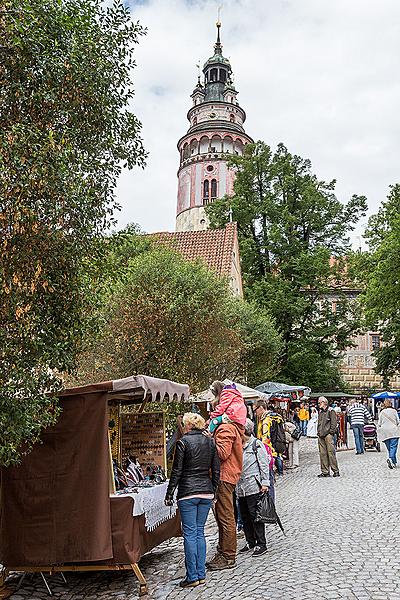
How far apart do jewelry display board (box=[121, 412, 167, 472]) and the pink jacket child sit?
1361 mm

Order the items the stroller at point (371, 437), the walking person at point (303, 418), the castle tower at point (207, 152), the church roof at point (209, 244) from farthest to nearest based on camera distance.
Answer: the castle tower at point (207, 152) → the church roof at point (209, 244) → the walking person at point (303, 418) → the stroller at point (371, 437)

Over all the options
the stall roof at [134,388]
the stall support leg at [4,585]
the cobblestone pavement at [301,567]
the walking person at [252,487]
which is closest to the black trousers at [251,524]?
the walking person at [252,487]

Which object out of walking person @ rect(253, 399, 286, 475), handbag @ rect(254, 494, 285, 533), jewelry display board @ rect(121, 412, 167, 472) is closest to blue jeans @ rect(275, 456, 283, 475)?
walking person @ rect(253, 399, 286, 475)

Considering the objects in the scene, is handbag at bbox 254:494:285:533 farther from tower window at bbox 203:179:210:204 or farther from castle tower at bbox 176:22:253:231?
tower window at bbox 203:179:210:204

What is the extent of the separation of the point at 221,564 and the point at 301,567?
968mm

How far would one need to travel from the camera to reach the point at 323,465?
17.4 meters

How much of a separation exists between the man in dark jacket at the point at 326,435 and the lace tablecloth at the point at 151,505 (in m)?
8.46

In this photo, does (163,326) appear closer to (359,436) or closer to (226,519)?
(359,436)

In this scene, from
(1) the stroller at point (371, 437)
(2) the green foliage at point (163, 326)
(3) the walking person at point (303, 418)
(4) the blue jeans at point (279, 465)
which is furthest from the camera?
(3) the walking person at point (303, 418)

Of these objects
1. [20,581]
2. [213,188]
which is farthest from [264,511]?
[213,188]

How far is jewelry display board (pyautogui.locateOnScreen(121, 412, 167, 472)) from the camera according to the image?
9.96 metres

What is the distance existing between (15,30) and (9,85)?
0.49m

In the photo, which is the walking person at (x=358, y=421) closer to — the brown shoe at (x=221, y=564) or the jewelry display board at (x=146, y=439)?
the jewelry display board at (x=146, y=439)

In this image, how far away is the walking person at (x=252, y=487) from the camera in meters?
8.96
